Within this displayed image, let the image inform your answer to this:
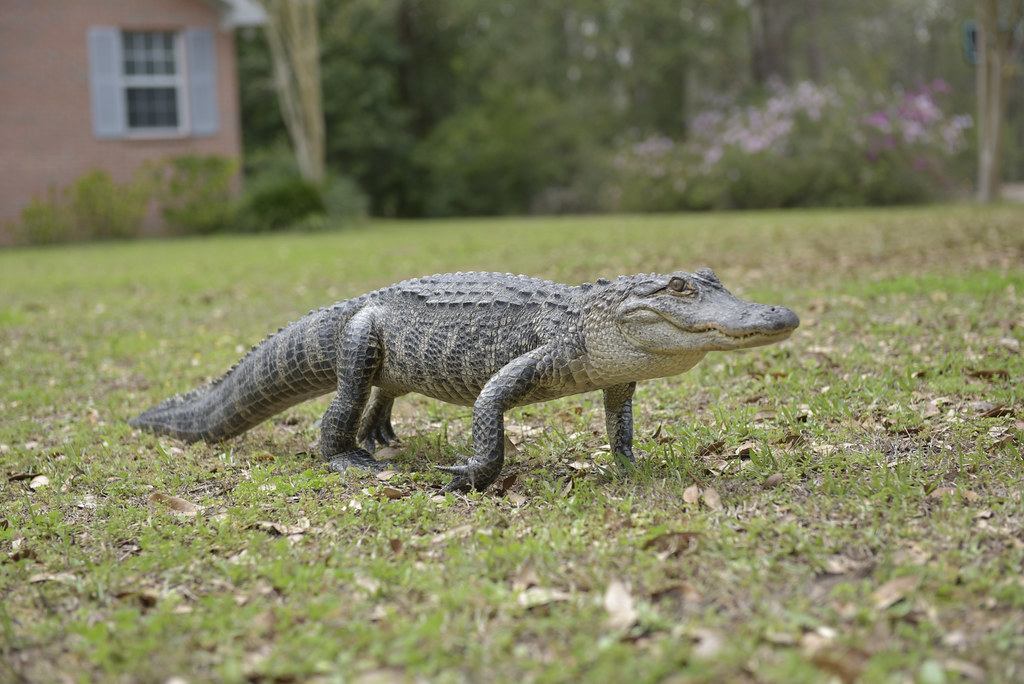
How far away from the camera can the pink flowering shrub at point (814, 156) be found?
18.8m

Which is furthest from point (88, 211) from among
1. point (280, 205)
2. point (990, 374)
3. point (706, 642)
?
point (706, 642)

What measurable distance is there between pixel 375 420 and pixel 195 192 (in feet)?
53.0

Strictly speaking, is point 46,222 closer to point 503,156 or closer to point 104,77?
point 104,77

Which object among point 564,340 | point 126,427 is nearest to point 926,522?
point 564,340

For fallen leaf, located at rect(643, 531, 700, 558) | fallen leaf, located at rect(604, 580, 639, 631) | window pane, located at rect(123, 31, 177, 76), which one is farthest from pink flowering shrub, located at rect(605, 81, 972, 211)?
fallen leaf, located at rect(604, 580, 639, 631)

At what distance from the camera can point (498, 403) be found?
11.8 ft

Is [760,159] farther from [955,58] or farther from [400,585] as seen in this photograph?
[955,58]

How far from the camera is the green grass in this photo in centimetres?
250

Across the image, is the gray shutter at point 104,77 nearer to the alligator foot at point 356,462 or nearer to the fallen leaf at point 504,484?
the alligator foot at point 356,462

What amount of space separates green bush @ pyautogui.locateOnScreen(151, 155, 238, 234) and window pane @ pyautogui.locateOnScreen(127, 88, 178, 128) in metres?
0.98

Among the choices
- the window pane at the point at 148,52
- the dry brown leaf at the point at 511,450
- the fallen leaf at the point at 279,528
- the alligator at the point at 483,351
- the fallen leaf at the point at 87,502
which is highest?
the window pane at the point at 148,52

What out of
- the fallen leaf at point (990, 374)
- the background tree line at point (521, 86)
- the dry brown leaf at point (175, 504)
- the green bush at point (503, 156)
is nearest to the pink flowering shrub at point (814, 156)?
the background tree line at point (521, 86)

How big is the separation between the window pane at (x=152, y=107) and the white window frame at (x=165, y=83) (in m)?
0.06

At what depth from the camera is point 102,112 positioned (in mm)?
18344
